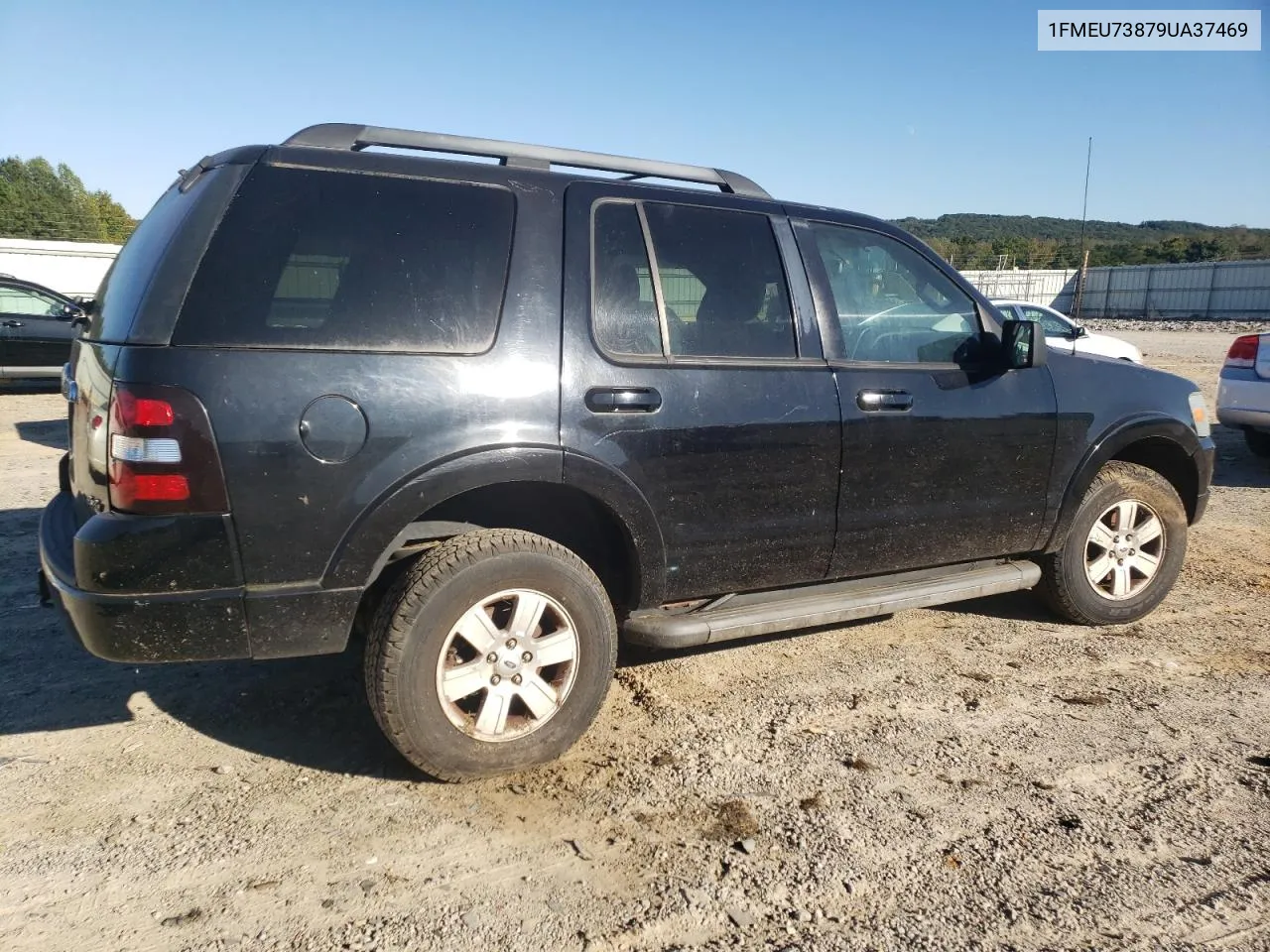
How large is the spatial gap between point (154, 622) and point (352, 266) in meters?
1.22

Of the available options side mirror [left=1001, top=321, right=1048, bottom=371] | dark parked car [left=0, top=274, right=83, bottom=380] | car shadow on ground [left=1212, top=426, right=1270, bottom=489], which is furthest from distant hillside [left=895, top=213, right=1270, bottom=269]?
side mirror [left=1001, top=321, right=1048, bottom=371]

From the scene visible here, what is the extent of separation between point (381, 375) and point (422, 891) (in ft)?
4.86

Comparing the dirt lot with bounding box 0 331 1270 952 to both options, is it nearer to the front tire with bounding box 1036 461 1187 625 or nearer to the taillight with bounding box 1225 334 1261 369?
the front tire with bounding box 1036 461 1187 625

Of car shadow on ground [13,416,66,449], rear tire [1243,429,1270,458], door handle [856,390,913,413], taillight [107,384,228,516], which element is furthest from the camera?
car shadow on ground [13,416,66,449]

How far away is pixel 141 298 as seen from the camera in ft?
8.84

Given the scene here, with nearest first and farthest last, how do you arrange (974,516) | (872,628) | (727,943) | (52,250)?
1. (727,943)
2. (974,516)
3. (872,628)
4. (52,250)

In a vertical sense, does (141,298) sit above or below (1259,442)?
above

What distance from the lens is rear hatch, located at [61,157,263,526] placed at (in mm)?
2643

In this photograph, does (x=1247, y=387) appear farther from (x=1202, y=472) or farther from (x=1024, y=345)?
(x=1024, y=345)

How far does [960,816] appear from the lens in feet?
9.37

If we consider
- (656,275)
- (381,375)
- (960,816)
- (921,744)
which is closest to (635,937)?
(960,816)

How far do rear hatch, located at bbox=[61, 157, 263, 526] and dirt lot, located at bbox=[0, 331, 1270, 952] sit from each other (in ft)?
3.32

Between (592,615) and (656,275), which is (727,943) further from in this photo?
(656,275)

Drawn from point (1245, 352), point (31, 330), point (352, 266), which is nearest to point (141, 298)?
point (352, 266)
